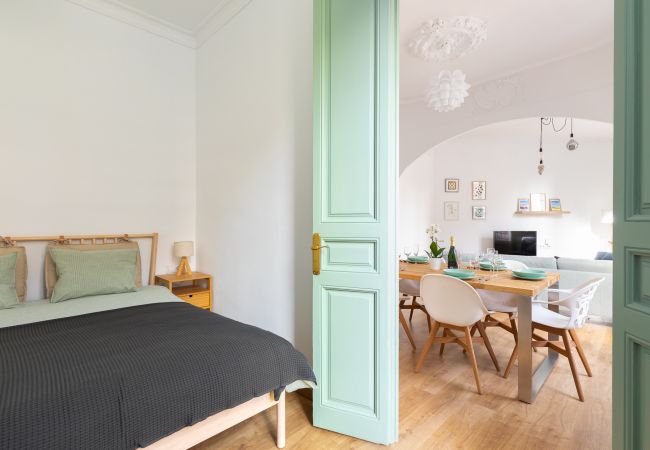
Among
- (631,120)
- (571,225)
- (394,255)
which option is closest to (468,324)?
(394,255)

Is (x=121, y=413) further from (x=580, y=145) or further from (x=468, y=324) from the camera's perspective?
(x=580, y=145)

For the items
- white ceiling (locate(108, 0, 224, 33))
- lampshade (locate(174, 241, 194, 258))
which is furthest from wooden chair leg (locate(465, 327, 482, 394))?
white ceiling (locate(108, 0, 224, 33))

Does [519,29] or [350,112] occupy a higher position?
[519,29]

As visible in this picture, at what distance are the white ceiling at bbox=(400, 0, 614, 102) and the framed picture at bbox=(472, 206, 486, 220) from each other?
405cm

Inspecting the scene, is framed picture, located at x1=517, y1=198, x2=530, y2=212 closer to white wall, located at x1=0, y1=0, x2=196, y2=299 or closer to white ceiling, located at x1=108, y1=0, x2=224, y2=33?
white wall, located at x1=0, y1=0, x2=196, y2=299

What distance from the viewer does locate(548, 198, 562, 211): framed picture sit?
685 cm

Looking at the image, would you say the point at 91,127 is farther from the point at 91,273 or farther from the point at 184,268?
the point at 184,268

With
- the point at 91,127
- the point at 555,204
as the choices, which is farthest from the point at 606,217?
the point at 91,127

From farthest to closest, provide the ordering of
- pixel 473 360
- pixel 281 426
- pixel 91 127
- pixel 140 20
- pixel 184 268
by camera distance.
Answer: pixel 184 268 → pixel 140 20 → pixel 91 127 → pixel 473 360 → pixel 281 426

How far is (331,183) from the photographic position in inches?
76.2

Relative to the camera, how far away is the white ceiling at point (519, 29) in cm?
261

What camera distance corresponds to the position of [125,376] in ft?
4.19

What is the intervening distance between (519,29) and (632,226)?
2697mm

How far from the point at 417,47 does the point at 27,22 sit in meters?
3.34
